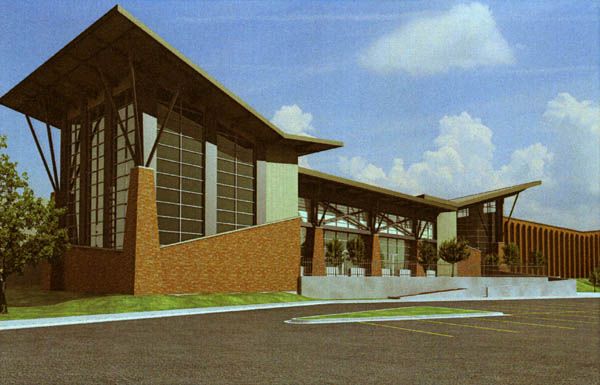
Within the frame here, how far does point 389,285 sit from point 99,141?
83.4ft

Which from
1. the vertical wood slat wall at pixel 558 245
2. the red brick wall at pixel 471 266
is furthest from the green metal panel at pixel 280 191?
the vertical wood slat wall at pixel 558 245

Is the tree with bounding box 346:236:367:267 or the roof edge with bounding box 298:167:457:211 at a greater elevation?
the roof edge with bounding box 298:167:457:211

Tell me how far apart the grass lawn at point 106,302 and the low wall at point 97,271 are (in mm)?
1089

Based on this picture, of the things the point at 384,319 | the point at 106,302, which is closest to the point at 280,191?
the point at 106,302

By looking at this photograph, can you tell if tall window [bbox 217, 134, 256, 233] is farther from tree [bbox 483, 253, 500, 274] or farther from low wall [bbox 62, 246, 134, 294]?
tree [bbox 483, 253, 500, 274]

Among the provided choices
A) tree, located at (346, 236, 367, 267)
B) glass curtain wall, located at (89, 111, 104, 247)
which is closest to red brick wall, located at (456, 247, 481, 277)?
tree, located at (346, 236, 367, 267)

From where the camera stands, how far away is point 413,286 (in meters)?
49.8

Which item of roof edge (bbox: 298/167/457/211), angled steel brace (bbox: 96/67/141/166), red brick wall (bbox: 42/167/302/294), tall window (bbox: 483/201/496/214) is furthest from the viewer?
tall window (bbox: 483/201/496/214)

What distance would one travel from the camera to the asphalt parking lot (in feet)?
34.1

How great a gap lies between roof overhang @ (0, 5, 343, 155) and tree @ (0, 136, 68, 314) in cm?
878

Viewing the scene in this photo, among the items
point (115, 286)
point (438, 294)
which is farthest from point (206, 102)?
point (438, 294)

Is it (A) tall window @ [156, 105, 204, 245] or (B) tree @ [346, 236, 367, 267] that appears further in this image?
(B) tree @ [346, 236, 367, 267]

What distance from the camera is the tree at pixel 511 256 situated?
70.2 m

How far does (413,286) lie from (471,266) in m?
22.7
